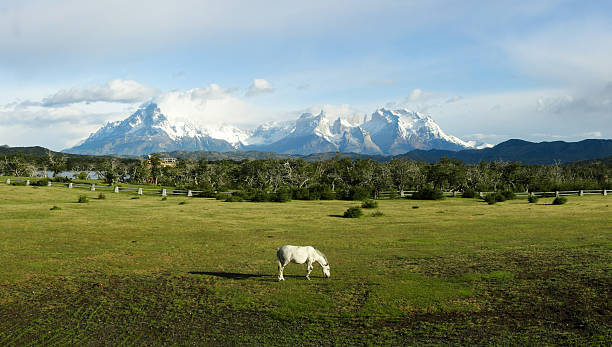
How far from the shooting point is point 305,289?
1409 cm

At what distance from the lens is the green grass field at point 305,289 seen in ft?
34.4

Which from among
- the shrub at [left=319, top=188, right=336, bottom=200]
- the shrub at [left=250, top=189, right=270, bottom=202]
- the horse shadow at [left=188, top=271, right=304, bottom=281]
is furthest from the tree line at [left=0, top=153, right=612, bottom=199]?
the horse shadow at [left=188, top=271, right=304, bottom=281]

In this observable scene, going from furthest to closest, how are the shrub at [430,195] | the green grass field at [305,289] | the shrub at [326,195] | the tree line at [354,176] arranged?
the tree line at [354,176], the shrub at [326,195], the shrub at [430,195], the green grass field at [305,289]

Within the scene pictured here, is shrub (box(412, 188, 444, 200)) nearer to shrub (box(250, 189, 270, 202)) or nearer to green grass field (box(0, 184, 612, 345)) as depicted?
shrub (box(250, 189, 270, 202))

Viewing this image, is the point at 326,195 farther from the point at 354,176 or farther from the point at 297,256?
the point at 297,256

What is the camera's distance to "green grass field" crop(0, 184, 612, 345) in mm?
10477

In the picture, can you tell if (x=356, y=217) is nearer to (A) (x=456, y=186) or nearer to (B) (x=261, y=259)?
(B) (x=261, y=259)

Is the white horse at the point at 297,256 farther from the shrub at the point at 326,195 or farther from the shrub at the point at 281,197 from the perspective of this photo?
the shrub at the point at 326,195

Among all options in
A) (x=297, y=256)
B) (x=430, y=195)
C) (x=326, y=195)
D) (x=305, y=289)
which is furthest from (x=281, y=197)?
(x=305, y=289)

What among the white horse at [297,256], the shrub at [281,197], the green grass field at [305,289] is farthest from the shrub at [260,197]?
the white horse at [297,256]

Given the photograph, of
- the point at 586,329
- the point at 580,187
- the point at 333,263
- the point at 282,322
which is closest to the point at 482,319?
the point at 586,329

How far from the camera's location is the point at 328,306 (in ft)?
40.5

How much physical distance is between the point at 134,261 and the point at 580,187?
295ft

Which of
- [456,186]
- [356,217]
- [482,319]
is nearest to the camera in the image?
[482,319]
